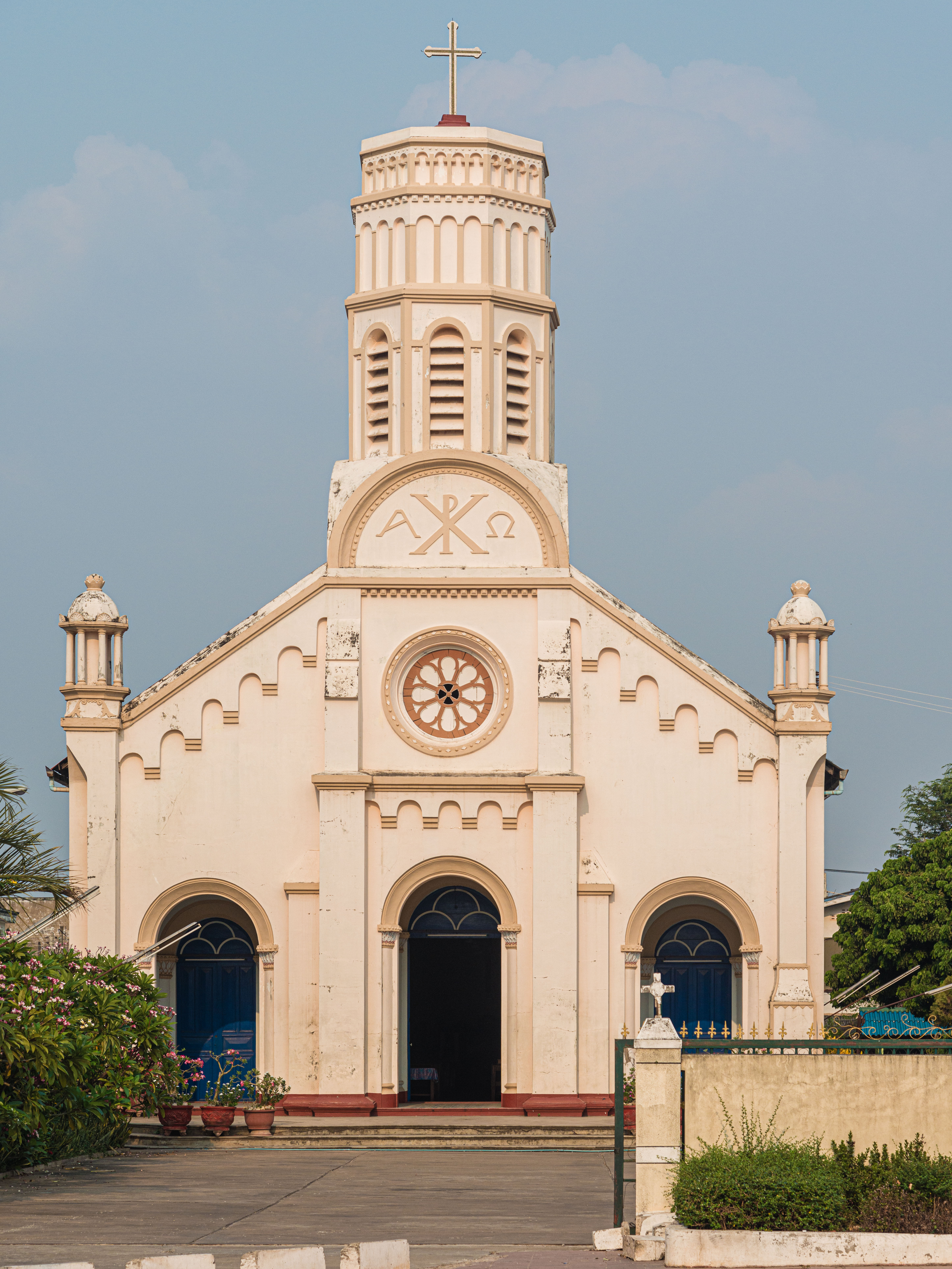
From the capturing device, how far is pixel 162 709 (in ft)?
104

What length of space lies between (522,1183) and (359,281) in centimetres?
1811

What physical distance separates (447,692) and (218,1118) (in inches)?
323

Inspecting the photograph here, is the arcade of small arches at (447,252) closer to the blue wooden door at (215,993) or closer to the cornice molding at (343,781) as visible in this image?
the cornice molding at (343,781)

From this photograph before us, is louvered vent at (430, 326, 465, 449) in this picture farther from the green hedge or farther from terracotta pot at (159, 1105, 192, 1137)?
the green hedge

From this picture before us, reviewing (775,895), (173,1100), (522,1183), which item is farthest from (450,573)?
(522,1183)

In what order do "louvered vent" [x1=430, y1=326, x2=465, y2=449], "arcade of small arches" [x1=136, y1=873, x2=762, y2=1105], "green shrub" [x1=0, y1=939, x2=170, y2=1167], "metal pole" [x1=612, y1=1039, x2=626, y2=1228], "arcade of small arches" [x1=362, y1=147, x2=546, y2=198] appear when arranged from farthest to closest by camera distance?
"arcade of small arches" [x1=362, y1=147, x2=546, y2=198] → "louvered vent" [x1=430, y1=326, x2=465, y2=449] → "arcade of small arches" [x1=136, y1=873, x2=762, y2=1105] → "green shrub" [x1=0, y1=939, x2=170, y2=1167] → "metal pole" [x1=612, y1=1039, x2=626, y2=1228]

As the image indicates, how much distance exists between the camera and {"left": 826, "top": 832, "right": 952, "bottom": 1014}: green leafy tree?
105 feet

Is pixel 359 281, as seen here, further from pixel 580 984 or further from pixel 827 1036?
pixel 827 1036

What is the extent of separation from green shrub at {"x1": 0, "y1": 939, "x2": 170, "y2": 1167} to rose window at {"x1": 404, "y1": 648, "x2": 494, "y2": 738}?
22.1ft

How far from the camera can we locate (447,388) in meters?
33.4

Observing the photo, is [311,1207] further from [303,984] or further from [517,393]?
[517,393]

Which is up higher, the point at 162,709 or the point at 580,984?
the point at 162,709

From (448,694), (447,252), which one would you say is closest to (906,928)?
(448,694)

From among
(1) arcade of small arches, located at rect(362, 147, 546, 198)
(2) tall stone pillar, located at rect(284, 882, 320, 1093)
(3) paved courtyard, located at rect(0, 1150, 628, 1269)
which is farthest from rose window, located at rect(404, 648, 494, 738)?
(1) arcade of small arches, located at rect(362, 147, 546, 198)
